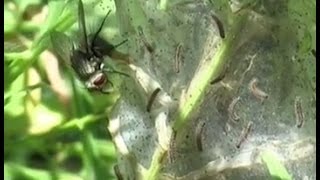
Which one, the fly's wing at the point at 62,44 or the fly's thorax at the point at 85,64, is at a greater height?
the fly's wing at the point at 62,44

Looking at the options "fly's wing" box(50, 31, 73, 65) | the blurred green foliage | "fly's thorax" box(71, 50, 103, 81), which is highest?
"fly's wing" box(50, 31, 73, 65)

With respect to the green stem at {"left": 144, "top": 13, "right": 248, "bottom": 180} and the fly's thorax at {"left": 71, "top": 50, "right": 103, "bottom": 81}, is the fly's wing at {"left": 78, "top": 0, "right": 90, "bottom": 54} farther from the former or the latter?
the green stem at {"left": 144, "top": 13, "right": 248, "bottom": 180}

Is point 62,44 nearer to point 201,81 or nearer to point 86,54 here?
point 86,54

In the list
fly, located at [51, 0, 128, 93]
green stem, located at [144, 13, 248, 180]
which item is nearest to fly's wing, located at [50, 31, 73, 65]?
fly, located at [51, 0, 128, 93]

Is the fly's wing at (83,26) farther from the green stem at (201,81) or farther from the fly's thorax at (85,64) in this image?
the green stem at (201,81)

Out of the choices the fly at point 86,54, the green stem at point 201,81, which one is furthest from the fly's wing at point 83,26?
the green stem at point 201,81

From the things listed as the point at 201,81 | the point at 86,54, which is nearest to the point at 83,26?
the point at 86,54
